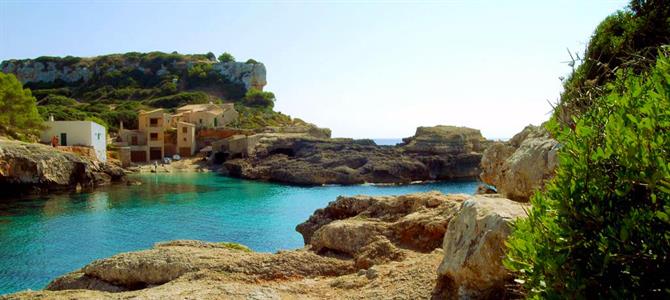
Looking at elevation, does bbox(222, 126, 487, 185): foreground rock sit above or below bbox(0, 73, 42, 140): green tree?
below

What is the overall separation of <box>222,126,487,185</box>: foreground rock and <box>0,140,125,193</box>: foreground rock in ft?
62.4

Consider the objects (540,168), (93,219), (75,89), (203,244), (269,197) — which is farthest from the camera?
(75,89)

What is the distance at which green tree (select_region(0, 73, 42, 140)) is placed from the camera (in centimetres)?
5038

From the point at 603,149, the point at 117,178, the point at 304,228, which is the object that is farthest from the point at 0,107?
the point at 603,149

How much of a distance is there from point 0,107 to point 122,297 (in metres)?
51.7

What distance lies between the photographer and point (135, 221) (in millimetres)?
33344

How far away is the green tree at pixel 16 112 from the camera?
50384 millimetres

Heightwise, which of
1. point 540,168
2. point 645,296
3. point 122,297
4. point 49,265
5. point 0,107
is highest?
point 0,107

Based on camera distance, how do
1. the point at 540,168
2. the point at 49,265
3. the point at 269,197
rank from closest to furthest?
the point at 540,168
the point at 49,265
the point at 269,197

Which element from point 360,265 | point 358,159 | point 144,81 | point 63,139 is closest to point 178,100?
point 144,81

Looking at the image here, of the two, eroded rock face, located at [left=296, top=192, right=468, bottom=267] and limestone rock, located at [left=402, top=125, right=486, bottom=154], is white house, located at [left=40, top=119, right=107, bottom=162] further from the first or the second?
eroded rock face, located at [left=296, top=192, right=468, bottom=267]

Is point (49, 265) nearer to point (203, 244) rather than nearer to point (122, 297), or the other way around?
point (203, 244)

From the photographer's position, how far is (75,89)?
4545 inches

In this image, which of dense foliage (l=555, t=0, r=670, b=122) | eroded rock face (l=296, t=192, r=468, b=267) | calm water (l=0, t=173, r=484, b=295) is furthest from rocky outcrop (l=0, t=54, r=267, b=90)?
dense foliage (l=555, t=0, r=670, b=122)
